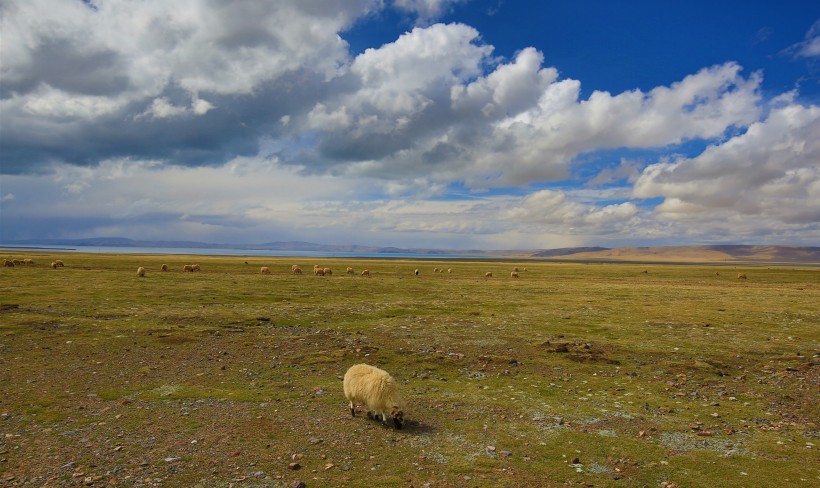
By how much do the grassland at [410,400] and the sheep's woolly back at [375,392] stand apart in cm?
66

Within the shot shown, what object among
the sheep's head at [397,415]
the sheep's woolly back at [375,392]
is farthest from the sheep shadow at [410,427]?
the sheep's woolly back at [375,392]

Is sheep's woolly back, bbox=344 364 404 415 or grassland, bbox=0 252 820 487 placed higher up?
sheep's woolly back, bbox=344 364 404 415

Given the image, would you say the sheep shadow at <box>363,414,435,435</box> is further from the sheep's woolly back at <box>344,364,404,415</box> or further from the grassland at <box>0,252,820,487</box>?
the sheep's woolly back at <box>344,364,404,415</box>

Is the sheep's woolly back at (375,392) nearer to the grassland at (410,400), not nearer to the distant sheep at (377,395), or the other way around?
the distant sheep at (377,395)

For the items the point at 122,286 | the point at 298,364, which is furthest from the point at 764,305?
the point at 122,286

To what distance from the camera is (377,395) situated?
12.7m

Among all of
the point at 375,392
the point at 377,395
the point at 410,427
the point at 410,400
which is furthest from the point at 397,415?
the point at 410,400

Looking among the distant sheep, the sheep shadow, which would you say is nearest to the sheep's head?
the distant sheep

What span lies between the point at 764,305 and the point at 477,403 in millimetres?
40260

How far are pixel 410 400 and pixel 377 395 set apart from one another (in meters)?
2.57

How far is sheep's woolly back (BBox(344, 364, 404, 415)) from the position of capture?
12633mm

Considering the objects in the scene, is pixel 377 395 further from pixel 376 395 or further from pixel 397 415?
pixel 397 415

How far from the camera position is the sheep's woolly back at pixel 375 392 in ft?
41.4

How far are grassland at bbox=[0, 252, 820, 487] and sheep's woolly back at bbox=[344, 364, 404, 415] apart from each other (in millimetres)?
661
